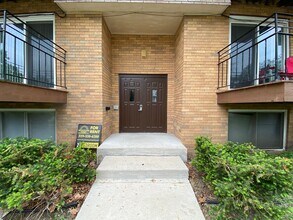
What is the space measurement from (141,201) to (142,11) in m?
4.41

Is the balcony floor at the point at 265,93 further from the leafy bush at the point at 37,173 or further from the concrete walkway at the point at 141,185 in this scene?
the leafy bush at the point at 37,173

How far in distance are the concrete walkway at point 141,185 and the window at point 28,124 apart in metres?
1.76

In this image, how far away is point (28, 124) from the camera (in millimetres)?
4773

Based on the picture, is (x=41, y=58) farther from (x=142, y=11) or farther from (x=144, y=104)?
(x=144, y=104)

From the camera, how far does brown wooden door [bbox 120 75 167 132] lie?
19.0ft

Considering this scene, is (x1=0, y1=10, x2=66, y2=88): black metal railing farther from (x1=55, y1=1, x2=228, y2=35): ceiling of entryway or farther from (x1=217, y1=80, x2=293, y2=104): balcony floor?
(x1=217, y1=80, x2=293, y2=104): balcony floor

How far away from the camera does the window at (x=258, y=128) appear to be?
480 centimetres

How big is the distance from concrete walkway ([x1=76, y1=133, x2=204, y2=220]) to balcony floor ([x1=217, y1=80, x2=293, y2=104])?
172cm

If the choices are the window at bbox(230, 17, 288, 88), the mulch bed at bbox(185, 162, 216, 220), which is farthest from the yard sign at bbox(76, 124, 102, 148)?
the window at bbox(230, 17, 288, 88)

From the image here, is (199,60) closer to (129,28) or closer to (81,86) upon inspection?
(129,28)

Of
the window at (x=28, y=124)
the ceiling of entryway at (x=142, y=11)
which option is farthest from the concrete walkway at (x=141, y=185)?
the ceiling of entryway at (x=142, y=11)

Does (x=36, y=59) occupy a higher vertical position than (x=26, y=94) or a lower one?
higher

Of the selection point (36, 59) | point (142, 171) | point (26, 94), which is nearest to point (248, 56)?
point (142, 171)

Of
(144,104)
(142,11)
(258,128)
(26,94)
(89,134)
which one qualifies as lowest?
(89,134)
